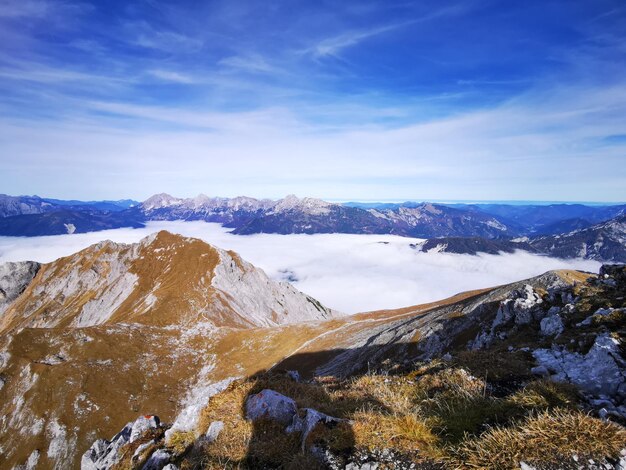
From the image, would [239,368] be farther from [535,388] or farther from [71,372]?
[535,388]

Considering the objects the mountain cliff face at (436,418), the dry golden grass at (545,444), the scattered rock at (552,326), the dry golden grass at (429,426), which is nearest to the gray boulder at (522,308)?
the scattered rock at (552,326)

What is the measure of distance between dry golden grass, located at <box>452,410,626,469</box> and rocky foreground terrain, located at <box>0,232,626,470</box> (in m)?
0.03

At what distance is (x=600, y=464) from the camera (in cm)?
610

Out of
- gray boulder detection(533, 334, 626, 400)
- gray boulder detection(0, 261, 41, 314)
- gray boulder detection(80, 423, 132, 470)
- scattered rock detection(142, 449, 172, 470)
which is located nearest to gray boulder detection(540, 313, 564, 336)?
gray boulder detection(533, 334, 626, 400)

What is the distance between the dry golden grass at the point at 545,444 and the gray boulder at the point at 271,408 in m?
6.21

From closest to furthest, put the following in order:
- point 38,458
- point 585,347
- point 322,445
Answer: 1. point 322,445
2. point 585,347
3. point 38,458

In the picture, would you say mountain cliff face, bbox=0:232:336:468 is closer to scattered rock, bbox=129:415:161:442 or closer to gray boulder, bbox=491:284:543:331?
scattered rock, bbox=129:415:161:442

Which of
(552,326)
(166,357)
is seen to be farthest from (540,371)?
(166,357)

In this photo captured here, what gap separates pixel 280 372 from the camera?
1706cm

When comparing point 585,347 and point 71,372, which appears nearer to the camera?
point 585,347

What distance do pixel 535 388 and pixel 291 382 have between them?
919 centimetres

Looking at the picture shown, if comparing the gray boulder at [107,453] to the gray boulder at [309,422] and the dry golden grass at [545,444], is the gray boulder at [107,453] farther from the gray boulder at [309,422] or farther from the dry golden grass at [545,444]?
the dry golden grass at [545,444]

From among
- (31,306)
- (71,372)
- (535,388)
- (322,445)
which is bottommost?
(31,306)

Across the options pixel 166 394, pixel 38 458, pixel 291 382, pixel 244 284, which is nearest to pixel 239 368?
pixel 166 394
